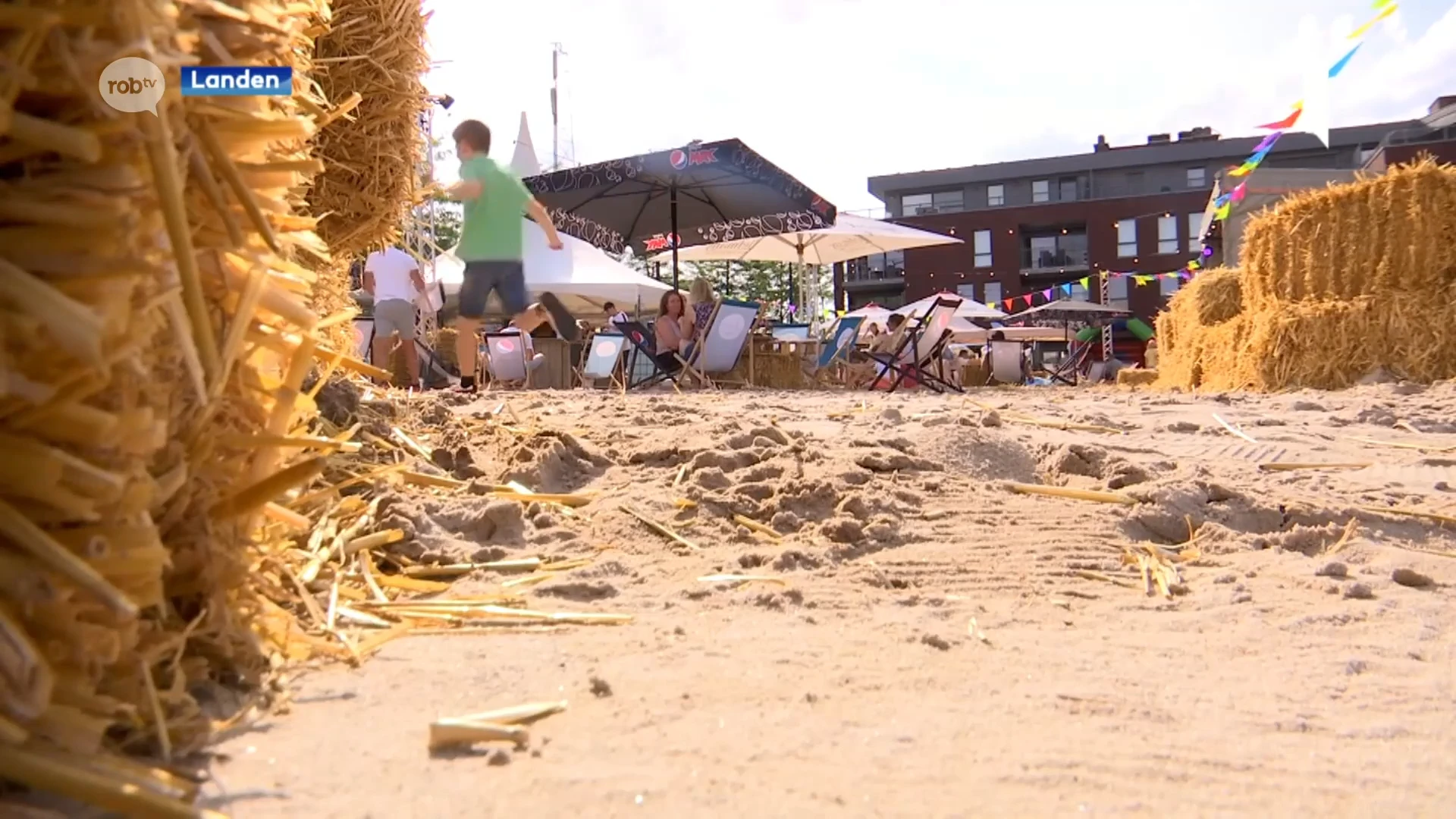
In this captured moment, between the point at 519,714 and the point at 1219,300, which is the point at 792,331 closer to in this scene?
the point at 1219,300

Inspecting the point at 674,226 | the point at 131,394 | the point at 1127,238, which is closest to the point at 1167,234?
the point at 1127,238

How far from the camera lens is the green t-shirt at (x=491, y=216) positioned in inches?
217

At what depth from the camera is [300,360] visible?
1.54 meters

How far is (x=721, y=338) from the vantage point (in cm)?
842

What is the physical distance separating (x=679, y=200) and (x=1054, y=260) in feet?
115

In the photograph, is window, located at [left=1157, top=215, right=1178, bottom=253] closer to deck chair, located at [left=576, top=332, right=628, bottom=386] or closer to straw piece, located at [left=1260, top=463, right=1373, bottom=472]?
deck chair, located at [left=576, top=332, right=628, bottom=386]

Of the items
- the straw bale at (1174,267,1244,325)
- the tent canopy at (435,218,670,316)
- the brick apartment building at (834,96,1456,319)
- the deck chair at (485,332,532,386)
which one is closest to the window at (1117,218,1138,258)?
the brick apartment building at (834,96,1456,319)

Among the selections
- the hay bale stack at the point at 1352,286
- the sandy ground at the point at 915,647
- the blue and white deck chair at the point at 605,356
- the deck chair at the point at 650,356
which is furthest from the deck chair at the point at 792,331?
the sandy ground at the point at 915,647

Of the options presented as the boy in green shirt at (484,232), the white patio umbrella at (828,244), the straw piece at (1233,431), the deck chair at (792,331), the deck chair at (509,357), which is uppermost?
the white patio umbrella at (828,244)

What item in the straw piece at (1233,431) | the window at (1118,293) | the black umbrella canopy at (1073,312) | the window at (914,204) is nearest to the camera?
the straw piece at (1233,431)

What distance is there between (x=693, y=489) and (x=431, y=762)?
1.69m

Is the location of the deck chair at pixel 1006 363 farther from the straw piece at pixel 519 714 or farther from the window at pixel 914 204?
the window at pixel 914 204

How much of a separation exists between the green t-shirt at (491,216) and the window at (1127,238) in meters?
39.7

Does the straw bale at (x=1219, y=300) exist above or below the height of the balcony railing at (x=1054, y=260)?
below
